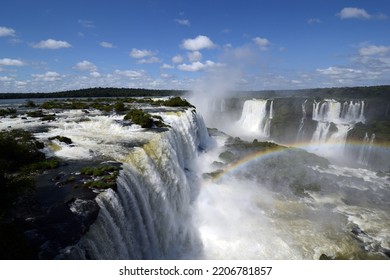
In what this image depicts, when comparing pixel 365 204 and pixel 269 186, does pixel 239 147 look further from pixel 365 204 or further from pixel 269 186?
pixel 365 204

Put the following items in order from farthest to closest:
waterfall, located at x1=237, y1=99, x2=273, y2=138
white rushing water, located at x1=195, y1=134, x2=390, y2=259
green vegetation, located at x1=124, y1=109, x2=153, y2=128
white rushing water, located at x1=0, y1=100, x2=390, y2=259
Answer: waterfall, located at x1=237, y1=99, x2=273, y2=138 → green vegetation, located at x1=124, y1=109, x2=153, y2=128 → white rushing water, located at x1=195, y1=134, x2=390, y2=259 → white rushing water, located at x1=0, y1=100, x2=390, y2=259

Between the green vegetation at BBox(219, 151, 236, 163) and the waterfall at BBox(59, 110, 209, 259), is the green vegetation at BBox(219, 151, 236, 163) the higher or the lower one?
the lower one

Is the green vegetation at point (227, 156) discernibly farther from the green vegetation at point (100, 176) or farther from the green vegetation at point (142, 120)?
the green vegetation at point (100, 176)

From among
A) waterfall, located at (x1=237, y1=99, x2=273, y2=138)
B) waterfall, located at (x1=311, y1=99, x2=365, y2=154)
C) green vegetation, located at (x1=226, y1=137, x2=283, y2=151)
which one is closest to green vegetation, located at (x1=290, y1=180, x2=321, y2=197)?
green vegetation, located at (x1=226, y1=137, x2=283, y2=151)

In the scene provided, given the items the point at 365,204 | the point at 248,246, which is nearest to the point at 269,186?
the point at 365,204

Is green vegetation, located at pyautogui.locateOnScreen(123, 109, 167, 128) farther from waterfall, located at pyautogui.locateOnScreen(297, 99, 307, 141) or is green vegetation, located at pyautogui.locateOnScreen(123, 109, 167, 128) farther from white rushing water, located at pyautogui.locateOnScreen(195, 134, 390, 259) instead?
waterfall, located at pyautogui.locateOnScreen(297, 99, 307, 141)

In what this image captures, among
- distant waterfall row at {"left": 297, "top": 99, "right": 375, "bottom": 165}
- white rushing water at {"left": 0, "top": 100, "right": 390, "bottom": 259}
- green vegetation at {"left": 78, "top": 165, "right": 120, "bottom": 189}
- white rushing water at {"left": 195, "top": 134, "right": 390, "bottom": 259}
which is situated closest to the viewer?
green vegetation at {"left": 78, "top": 165, "right": 120, "bottom": 189}

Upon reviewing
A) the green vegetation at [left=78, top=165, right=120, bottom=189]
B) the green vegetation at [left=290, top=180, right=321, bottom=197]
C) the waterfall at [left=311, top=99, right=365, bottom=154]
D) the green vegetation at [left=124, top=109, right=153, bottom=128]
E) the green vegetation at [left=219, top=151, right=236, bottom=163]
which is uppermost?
the green vegetation at [left=124, top=109, right=153, bottom=128]
